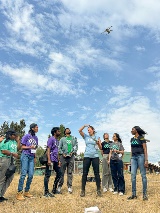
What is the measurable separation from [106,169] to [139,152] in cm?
290

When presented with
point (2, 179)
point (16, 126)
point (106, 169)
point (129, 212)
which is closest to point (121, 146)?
point (106, 169)

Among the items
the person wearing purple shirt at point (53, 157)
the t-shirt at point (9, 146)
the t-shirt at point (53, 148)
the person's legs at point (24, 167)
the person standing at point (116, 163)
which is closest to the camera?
the t-shirt at point (9, 146)

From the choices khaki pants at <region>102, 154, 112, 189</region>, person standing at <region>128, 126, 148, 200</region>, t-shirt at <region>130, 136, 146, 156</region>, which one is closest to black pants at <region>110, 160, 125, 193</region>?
khaki pants at <region>102, 154, 112, 189</region>

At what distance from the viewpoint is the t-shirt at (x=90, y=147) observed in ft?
29.0

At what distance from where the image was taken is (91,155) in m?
8.81

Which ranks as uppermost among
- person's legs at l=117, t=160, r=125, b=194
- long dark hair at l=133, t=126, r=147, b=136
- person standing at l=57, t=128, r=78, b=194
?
long dark hair at l=133, t=126, r=147, b=136

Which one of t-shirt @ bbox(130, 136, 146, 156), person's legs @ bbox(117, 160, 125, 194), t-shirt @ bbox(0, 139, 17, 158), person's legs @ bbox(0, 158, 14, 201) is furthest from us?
person's legs @ bbox(117, 160, 125, 194)

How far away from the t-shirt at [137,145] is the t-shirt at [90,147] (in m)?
1.21

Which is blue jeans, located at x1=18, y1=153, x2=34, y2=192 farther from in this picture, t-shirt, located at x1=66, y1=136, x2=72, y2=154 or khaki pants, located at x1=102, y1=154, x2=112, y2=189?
khaki pants, located at x1=102, y1=154, x2=112, y2=189

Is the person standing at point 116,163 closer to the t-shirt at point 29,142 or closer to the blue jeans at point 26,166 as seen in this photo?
the t-shirt at point 29,142

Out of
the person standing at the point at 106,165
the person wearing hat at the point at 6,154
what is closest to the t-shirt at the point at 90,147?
the person standing at the point at 106,165

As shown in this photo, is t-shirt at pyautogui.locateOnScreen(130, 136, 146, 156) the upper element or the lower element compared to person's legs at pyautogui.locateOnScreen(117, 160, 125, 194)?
upper

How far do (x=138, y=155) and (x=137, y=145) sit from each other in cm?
31

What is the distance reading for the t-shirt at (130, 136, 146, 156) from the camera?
845cm
